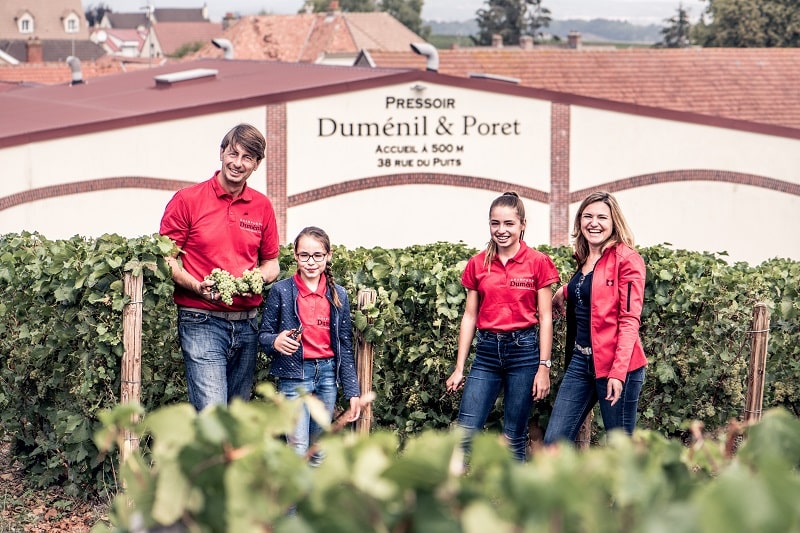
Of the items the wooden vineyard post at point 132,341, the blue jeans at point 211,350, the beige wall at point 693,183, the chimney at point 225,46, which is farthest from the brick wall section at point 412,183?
the blue jeans at point 211,350

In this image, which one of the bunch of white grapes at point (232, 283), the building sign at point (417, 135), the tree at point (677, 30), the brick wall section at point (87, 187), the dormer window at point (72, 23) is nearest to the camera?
the bunch of white grapes at point (232, 283)

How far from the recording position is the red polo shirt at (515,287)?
6938 mm

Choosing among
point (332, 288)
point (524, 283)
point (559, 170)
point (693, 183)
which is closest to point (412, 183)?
point (559, 170)

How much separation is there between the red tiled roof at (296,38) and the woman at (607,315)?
59.5 m

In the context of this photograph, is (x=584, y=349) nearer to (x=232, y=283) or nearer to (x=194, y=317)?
(x=232, y=283)

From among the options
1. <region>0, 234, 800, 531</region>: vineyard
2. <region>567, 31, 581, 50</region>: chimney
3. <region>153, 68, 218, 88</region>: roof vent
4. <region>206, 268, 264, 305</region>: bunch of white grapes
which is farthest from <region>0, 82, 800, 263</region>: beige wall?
<region>567, 31, 581, 50</region>: chimney

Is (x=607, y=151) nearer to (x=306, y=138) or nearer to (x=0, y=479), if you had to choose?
(x=306, y=138)

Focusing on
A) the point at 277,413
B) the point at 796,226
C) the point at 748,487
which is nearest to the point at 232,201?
the point at 277,413

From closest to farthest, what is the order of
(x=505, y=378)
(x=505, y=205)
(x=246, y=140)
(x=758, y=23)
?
(x=246, y=140)
(x=505, y=205)
(x=505, y=378)
(x=758, y=23)

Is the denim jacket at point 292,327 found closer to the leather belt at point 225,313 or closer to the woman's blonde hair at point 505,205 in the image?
the leather belt at point 225,313

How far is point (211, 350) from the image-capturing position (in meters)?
6.63

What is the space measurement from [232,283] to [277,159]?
19717 millimetres

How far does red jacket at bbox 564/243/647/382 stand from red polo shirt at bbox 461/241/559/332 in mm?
389

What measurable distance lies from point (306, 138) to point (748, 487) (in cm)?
2455
